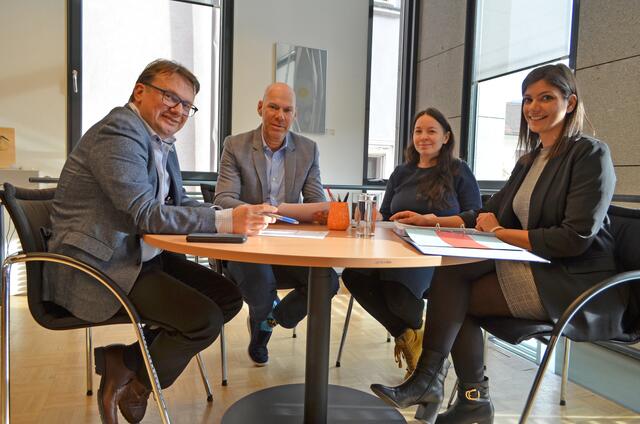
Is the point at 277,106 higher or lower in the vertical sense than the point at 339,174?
higher

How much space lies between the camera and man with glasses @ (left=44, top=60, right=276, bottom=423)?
4.43ft

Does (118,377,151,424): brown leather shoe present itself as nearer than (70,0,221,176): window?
Yes

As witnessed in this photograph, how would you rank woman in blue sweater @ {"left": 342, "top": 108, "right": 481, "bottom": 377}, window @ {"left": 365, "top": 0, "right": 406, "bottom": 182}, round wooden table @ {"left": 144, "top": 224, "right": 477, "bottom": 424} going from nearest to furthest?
round wooden table @ {"left": 144, "top": 224, "right": 477, "bottom": 424} → woman in blue sweater @ {"left": 342, "top": 108, "right": 481, "bottom": 377} → window @ {"left": 365, "top": 0, "right": 406, "bottom": 182}

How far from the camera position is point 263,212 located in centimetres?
139

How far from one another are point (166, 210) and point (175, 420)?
2.98 ft

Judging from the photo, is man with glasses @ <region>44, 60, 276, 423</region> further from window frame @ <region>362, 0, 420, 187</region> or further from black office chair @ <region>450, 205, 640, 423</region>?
window frame @ <region>362, 0, 420, 187</region>

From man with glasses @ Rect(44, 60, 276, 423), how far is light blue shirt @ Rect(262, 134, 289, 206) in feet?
2.62

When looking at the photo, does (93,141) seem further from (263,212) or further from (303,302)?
(303,302)

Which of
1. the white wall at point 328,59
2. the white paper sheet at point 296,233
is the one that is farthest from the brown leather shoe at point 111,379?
the white wall at point 328,59

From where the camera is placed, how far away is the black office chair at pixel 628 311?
1.24 metres

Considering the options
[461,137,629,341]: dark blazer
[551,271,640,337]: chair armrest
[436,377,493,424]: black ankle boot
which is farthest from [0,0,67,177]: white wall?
[551,271,640,337]: chair armrest

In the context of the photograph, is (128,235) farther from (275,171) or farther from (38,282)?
(275,171)

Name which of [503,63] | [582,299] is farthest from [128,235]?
[503,63]

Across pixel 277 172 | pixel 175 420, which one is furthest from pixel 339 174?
pixel 175 420
